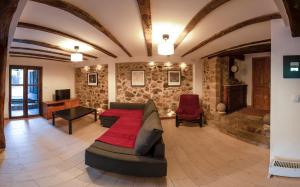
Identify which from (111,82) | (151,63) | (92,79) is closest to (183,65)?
(151,63)

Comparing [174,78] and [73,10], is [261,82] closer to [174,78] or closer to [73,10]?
[174,78]

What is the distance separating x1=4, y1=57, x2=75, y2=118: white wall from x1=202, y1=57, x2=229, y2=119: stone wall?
5551mm

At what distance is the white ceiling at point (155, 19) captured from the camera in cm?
195

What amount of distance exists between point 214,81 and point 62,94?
5709mm

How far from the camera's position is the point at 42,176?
7.53ft

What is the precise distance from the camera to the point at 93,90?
651 cm

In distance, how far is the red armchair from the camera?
4.71m

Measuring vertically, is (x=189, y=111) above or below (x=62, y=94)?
below

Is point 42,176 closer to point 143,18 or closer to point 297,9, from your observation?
point 143,18

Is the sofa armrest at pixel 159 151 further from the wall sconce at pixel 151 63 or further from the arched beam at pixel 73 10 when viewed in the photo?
the wall sconce at pixel 151 63

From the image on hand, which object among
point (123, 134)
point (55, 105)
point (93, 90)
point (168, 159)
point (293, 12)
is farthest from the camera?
point (93, 90)

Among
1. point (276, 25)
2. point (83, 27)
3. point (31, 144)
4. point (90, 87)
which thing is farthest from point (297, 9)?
point (90, 87)

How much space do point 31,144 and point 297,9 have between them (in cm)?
469

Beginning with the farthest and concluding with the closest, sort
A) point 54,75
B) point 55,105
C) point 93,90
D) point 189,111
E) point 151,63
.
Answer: point 54,75 < point 93,90 < point 55,105 < point 151,63 < point 189,111
